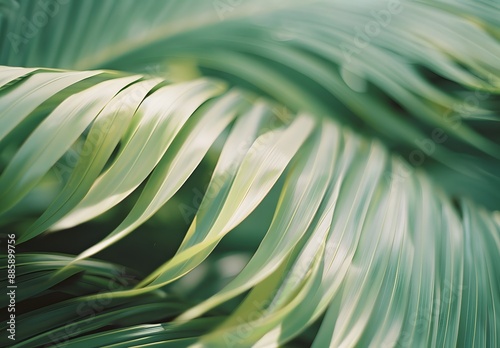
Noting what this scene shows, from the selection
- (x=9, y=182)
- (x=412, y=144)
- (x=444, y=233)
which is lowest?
(x=9, y=182)

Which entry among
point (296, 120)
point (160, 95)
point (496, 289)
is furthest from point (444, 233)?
point (160, 95)

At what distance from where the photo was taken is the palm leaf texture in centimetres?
55

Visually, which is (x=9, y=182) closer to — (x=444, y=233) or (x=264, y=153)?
(x=264, y=153)

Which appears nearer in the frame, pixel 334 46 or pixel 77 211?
pixel 77 211

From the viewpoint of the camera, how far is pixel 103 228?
0.61 metres

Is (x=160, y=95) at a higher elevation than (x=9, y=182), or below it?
higher

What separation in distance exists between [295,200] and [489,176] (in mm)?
267

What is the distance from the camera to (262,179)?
1.91 feet

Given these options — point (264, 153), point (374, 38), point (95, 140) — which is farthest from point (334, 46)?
point (95, 140)

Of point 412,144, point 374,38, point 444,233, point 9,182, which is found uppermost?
point 374,38

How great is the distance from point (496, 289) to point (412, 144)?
0.18 meters

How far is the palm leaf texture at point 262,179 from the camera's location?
548 millimetres

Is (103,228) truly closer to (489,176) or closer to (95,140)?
(95,140)

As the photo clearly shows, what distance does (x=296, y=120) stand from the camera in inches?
25.6
